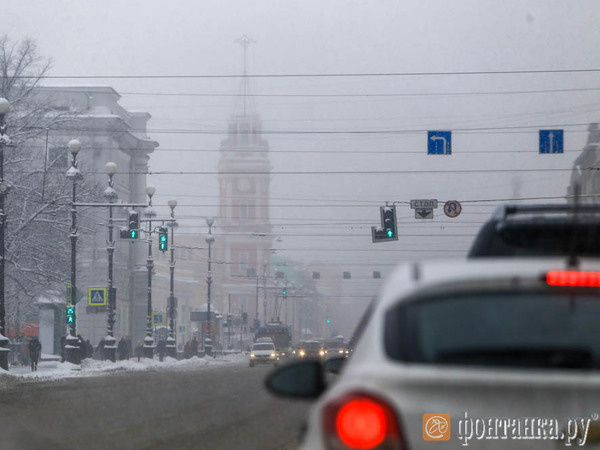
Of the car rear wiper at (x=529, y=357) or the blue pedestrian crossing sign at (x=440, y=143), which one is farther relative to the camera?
the blue pedestrian crossing sign at (x=440, y=143)

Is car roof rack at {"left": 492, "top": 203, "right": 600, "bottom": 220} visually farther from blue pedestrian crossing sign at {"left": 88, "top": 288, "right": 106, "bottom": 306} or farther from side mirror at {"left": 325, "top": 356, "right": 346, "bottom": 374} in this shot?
blue pedestrian crossing sign at {"left": 88, "top": 288, "right": 106, "bottom": 306}

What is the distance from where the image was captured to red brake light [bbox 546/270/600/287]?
4176mm

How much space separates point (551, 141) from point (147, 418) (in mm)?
26011

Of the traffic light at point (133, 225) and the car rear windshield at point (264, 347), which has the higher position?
the traffic light at point (133, 225)

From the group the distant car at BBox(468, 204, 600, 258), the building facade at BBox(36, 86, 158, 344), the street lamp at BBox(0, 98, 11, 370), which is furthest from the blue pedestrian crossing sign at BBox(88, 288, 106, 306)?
the distant car at BBox(468, 204, 600, 258)

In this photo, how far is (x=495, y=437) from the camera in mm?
3883

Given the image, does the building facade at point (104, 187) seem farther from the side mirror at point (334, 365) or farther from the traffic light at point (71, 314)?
the side mirror at point (334, 365)

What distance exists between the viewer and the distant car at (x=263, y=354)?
61.9 meters

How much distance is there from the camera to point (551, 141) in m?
41.5

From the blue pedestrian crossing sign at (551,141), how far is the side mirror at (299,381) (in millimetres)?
37546

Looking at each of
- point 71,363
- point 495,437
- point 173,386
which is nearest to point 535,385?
point 495,437

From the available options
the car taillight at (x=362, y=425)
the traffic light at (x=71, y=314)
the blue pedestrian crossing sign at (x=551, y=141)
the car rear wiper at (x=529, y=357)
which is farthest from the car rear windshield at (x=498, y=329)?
the traffic light at (x=71, y=314)

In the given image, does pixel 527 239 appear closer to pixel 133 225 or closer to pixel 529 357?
pixel 529 357

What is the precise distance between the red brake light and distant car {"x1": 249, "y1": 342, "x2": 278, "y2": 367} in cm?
5792
